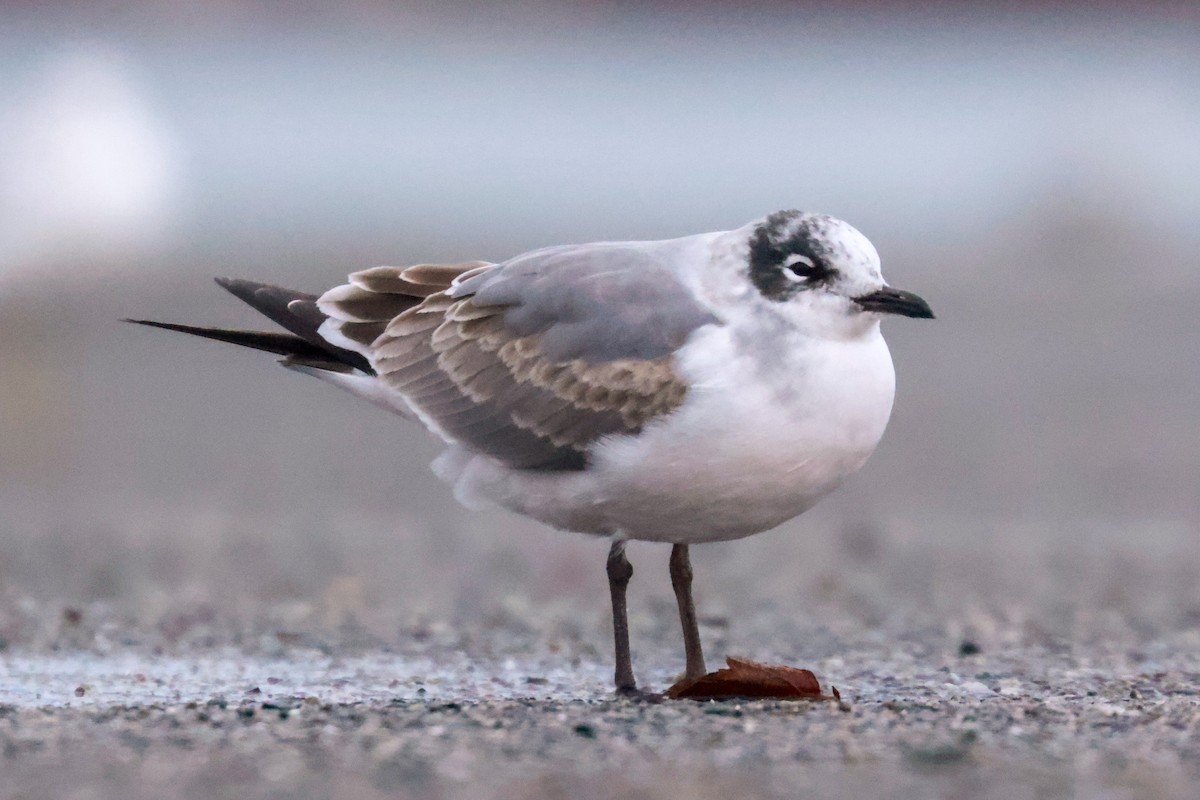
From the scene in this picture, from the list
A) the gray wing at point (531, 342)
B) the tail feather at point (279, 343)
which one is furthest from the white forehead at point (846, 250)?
the tail feather at point (279, 343)

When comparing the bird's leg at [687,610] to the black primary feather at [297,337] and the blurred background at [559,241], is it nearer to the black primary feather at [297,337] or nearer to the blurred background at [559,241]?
the black primary feather at [297,337]

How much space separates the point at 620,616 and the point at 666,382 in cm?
82

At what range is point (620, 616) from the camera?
232 inches

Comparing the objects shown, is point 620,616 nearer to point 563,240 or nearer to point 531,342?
point 531,342

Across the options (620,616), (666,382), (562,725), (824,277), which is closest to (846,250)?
(824,277)

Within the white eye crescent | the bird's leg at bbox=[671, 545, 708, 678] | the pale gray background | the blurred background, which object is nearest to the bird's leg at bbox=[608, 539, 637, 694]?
the bird's leg at bbox=[671, 545, 708, 678]

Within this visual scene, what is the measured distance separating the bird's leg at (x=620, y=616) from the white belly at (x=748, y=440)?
40cm

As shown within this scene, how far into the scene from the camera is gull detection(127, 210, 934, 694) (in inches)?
208

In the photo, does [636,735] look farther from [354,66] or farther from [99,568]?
[354,66]

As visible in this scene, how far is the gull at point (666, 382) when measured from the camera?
5.29m

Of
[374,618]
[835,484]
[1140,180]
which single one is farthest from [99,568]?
[1140,180]

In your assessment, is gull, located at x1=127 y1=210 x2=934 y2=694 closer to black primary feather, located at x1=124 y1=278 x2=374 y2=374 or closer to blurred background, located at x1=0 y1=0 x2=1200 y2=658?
black primary feather, located at x1=124 y1=278 x2=374 y2=374

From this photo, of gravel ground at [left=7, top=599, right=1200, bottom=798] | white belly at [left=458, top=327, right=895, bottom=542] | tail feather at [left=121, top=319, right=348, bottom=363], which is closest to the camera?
gravel ground at [left=7, top=599, right=1200, bottom=798]

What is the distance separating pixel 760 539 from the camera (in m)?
8.95
